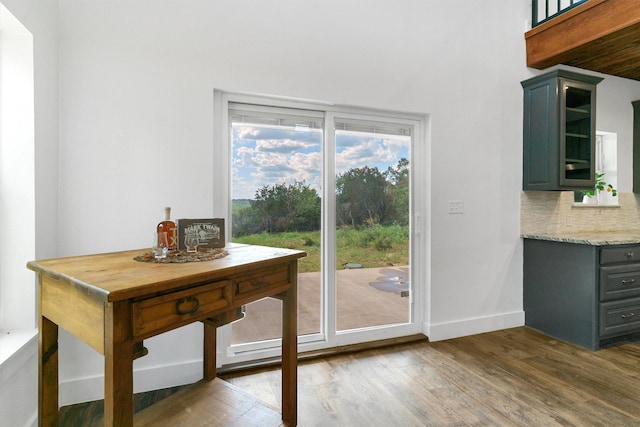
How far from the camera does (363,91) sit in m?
2.64

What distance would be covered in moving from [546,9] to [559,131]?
1222 millimetres

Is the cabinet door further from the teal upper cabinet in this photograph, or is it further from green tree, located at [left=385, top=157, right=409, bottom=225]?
green tree, located at [left=385, top=157, right=409, bottom=225]

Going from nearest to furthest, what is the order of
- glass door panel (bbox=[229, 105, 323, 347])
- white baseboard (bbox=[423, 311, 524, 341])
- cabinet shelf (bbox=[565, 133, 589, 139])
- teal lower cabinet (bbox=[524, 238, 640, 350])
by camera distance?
1. glass door panel (bbox=[229, 105, 323, 347])
2. teal lower cabinet (bbox=[524, 238, 640, 350])
3. white baseboard (bbox=[423, 311, 524, 341])
4. cabinet shelf (bbox=[565, 133, 589, 139])

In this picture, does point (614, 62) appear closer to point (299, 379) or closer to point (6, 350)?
point (299, 379)

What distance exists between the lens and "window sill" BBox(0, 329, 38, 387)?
A: 135 cm

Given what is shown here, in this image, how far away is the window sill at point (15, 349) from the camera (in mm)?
1348

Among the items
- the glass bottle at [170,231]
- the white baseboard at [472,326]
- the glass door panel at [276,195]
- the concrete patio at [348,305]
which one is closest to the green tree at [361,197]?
the glass door panel at [276,195]

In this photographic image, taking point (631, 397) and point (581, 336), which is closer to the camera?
point (631, 397)

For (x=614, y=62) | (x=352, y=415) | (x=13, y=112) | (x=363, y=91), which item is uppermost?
(x=614, y=62)

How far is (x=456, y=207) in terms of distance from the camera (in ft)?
9.73

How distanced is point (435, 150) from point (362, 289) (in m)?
1.34

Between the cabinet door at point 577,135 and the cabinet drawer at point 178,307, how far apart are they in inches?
122

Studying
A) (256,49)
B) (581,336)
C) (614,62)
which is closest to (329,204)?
(256,49)

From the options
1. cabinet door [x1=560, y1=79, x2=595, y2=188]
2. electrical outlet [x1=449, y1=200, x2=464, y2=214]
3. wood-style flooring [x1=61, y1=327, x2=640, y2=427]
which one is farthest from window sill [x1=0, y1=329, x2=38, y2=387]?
cabinet door [x1=560, y1=79, x2=595, y2=188]
